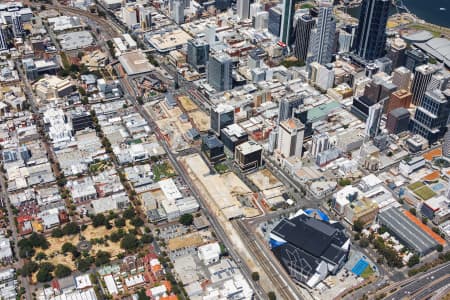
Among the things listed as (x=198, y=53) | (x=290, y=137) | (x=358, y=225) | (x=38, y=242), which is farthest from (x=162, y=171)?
(x=198, y=53)

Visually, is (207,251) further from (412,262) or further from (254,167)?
(412,262)

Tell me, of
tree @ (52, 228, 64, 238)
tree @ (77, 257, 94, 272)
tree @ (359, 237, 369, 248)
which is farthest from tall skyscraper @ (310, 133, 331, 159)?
tree @ (52, 228, 64, 238)

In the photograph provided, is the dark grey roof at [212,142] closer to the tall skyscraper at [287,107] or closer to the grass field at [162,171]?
the grass field at [162,171]

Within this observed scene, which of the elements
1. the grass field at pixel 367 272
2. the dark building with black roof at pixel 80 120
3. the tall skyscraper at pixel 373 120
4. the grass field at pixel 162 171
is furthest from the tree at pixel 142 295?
the tall skyscraper at pixel 373 120

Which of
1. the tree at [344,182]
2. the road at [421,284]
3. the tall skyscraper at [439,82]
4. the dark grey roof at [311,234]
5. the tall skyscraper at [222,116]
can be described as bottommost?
the road at [421,284]

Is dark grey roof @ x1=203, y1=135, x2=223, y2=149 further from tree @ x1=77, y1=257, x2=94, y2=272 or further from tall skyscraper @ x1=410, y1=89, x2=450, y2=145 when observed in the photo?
tall skyscraper @ x1=410, y1=89, x2=450, y2=145
